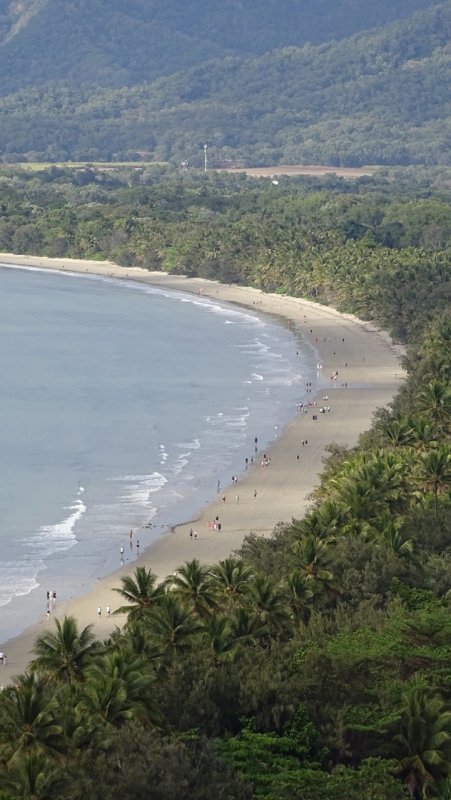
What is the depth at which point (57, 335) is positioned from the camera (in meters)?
129

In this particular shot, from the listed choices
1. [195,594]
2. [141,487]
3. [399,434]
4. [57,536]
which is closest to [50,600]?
[57,536]

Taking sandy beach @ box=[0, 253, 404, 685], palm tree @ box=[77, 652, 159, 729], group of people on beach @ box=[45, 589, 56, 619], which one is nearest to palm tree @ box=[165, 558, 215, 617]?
palm tree @ box=[77, 652, 159, 729]

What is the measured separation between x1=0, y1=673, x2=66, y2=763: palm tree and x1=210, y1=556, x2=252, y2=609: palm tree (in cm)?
1042

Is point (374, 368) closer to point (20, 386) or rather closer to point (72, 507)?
point (20, 386)

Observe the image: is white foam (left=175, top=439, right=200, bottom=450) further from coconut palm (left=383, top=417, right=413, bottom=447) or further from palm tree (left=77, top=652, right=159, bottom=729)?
palm tree (left=77, top=652, right=159, bottom=729)

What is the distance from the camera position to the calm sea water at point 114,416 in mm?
63125

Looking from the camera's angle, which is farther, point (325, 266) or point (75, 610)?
point (325, 266)

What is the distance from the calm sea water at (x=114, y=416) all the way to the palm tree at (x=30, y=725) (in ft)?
66.2

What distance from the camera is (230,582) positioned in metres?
43.2

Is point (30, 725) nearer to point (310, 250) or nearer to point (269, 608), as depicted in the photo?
point (269, 608)

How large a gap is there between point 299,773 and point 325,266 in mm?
118143

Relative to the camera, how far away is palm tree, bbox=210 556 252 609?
42938mm

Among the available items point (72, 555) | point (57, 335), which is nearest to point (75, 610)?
point (72, 555)

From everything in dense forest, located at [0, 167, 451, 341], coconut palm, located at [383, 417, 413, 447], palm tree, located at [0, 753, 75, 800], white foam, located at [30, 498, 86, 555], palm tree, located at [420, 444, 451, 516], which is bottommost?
white foam, located at [30, 498, 86, 555]
